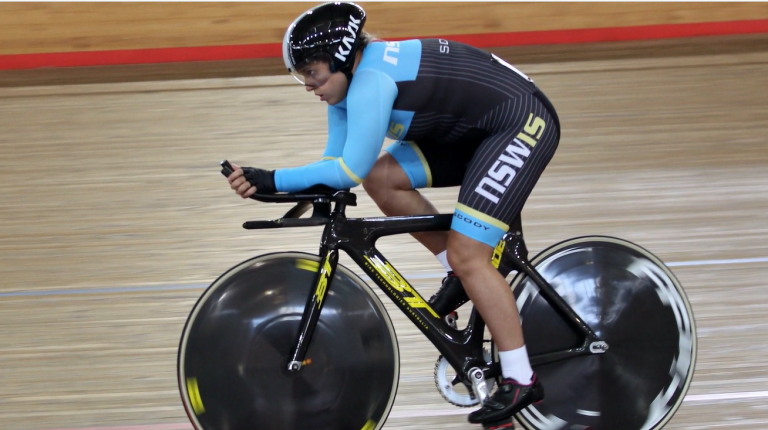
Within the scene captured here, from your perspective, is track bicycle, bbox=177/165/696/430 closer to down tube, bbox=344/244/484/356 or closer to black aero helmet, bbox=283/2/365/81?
down tube, bbox=344/244/484/356

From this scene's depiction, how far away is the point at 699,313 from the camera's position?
3.20m

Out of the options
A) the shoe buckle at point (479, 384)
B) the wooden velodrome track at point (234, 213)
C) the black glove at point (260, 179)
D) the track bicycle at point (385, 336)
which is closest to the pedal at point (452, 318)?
the track bicycle at point (385, 336)

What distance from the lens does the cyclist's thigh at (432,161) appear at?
2.29 meters

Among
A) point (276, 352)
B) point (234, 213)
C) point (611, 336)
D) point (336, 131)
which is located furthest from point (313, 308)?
point (234, 213)

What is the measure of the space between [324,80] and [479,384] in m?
0.94

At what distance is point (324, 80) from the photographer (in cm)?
202

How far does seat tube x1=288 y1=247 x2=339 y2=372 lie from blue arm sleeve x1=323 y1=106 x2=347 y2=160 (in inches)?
10.6

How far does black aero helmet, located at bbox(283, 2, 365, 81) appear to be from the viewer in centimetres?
194

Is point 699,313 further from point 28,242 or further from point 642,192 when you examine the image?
point 28,242

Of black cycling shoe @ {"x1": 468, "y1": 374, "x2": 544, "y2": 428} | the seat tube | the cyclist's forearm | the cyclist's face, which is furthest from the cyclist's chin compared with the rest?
black cycling shoe @ {"x1": 468, "y1": 374, "x2": 544, "y2": 428}

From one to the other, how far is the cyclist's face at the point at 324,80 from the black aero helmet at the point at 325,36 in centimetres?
2

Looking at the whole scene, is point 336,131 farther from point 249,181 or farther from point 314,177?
point 249,181

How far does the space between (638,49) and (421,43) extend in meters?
4.67

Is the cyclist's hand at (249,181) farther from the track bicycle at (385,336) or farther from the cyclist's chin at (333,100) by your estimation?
the cyclist's chin at (333,100)
